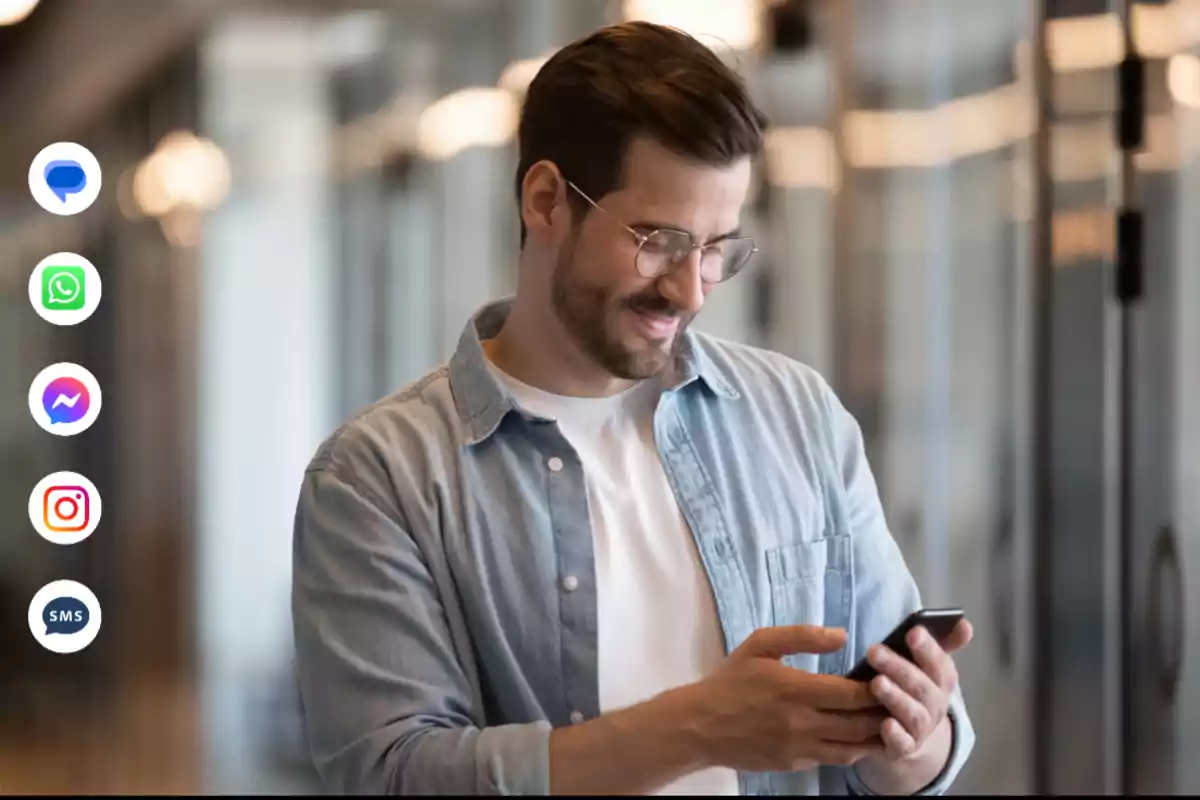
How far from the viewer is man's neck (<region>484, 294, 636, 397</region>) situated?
3.69 feet

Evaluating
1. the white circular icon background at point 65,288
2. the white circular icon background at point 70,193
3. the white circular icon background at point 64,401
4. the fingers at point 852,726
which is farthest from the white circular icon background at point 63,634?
the fingers at point 852,726

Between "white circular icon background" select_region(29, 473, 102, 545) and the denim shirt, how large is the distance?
29cm

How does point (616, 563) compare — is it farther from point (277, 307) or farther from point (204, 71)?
point (204, 71)

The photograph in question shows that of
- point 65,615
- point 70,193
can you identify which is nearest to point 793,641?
point 65,615

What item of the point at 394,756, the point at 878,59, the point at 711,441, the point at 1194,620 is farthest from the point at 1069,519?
the point at 394,756

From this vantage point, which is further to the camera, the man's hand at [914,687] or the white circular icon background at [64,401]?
the white circular icon background at [64,401]

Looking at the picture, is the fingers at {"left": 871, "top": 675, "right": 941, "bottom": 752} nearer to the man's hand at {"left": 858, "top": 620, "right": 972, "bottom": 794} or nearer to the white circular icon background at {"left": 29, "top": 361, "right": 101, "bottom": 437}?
the man's hand at {"left": 858, "top": 620, "right": 972, "bottom": 794}

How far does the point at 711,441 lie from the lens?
1.17m

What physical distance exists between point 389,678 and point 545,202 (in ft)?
1.31

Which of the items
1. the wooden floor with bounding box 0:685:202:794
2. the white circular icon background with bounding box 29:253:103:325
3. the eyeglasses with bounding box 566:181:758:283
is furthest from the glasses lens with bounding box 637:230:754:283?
the wooden floor with bounding box 0:685:202:794

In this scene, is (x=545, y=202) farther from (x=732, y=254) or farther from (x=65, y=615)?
(x=65, y=615)

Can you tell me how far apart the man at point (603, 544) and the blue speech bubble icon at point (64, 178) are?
16.9 inches

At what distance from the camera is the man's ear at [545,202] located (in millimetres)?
1116

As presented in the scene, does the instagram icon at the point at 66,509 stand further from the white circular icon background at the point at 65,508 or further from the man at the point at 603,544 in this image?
the man at the point at 603,544
